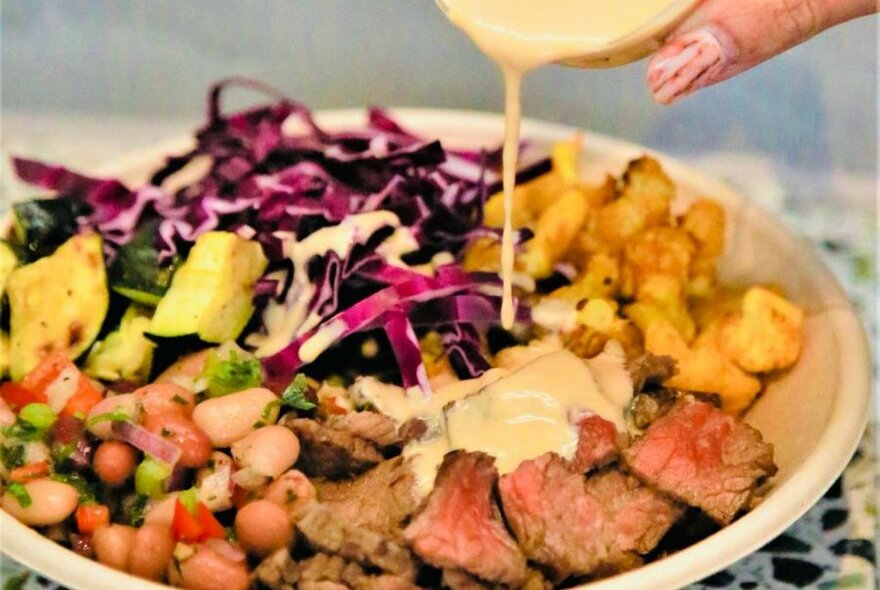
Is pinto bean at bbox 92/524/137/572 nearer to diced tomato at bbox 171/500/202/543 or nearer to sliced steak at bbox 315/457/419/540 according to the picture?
diced tomato at bbox 171/500/202/543

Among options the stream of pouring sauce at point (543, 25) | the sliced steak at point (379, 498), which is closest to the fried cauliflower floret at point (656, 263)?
the stream of pouring sauce at point (543, 25)

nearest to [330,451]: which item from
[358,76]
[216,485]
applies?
[216,485]

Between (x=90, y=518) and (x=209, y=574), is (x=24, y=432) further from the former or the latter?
(x=209, y=574)

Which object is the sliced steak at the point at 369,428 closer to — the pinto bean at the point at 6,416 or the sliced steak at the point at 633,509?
the sliced steak at the point at 633,509

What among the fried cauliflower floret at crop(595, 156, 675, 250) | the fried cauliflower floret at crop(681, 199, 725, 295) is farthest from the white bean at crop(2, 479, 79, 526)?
the fried cauliflower floret at crop(681, 199, 725, 295)

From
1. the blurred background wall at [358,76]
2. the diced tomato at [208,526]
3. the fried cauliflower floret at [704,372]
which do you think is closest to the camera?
the diced tomato at [208,526]
